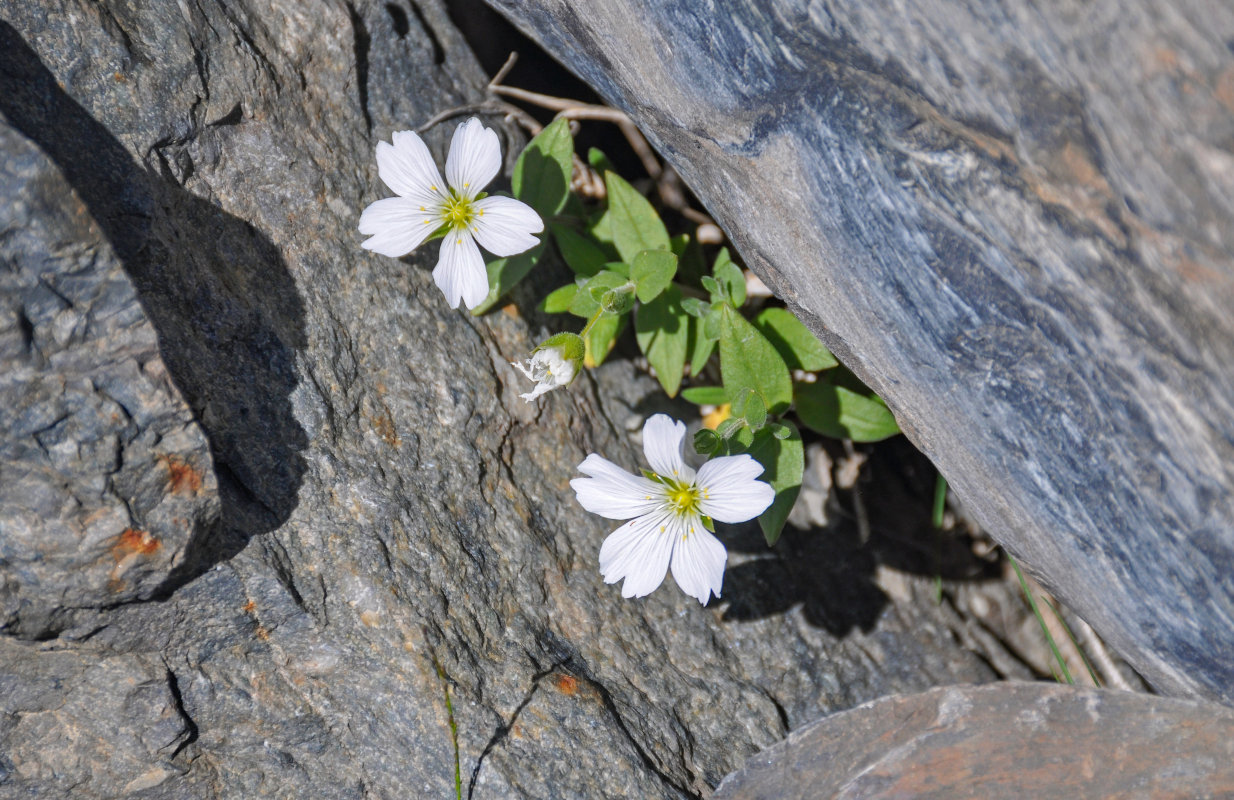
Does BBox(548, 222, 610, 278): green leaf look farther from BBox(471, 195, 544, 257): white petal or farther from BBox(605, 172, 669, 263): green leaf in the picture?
BBox(471, 195, 544, 257): white petal

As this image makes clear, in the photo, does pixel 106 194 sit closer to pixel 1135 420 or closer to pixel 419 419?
pixel 419 419

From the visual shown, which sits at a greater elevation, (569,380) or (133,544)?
(569,380)

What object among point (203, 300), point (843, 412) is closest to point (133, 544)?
point (203, 300)

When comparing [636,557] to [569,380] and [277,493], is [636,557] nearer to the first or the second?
[569,380]

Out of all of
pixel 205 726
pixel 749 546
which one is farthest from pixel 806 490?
pixel 205 726

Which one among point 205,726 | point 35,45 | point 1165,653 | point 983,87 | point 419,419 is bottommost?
point 205,726

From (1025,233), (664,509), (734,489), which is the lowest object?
(664,509)

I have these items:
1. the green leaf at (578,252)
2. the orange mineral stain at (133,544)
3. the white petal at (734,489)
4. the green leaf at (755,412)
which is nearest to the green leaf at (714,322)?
the green leaf at (755,412)
